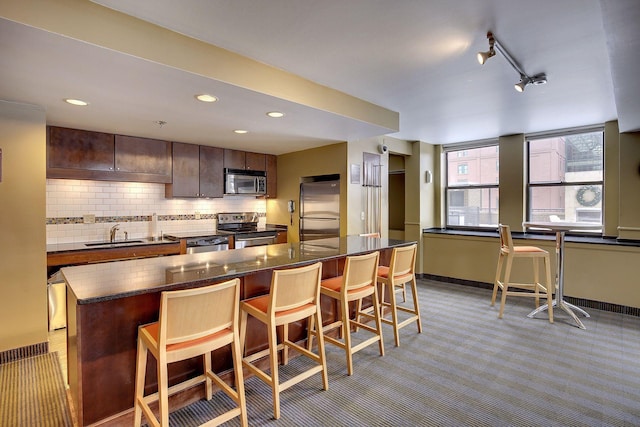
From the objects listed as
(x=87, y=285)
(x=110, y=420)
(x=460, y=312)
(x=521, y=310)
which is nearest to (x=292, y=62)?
(x=87, y=285)

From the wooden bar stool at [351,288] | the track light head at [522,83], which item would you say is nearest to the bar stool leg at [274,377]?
the wooden bar stool at [351,288]

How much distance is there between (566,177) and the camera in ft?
15.2

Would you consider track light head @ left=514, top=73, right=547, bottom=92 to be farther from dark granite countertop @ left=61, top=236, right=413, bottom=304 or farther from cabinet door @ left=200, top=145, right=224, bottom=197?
cabinet door @ left=200, top=145, right=224, bottom=197

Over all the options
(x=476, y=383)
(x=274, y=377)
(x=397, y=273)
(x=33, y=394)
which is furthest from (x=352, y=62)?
(x=33, y=394)

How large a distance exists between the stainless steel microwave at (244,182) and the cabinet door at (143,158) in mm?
862

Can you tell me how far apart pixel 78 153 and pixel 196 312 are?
316 cm

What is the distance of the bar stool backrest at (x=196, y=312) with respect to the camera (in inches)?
61.8

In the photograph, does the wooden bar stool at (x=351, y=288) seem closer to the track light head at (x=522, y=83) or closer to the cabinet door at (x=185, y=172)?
the track light head at (x=522, y=83)

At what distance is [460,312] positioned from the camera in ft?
12.7

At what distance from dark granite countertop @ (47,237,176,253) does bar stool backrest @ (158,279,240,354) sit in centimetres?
257

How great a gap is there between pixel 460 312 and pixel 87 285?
3.67 meters

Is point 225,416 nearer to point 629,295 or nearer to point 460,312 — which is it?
point 460,312

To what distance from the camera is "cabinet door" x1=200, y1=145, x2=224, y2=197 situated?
4.76 metres

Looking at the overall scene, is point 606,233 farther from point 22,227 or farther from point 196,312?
point 22,227
